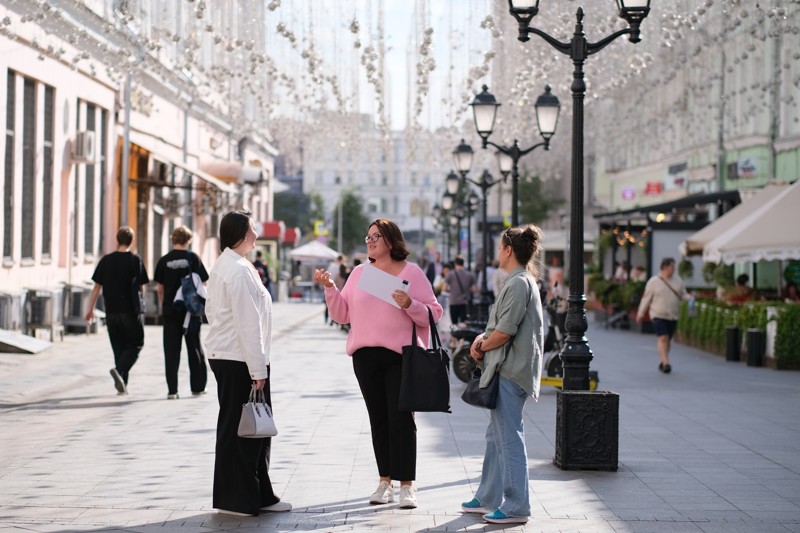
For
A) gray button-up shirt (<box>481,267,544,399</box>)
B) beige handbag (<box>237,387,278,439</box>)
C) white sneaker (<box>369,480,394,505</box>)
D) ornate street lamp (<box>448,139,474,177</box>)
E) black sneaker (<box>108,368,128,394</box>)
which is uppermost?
ornate street lamp (<box>448,139,474,177</box>)

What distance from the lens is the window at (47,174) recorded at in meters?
25.6

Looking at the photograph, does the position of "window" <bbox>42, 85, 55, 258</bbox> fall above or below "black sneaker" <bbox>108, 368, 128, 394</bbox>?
above

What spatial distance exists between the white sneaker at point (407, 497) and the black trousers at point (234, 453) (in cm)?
88

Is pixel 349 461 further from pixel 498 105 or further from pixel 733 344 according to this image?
pixel 733 344

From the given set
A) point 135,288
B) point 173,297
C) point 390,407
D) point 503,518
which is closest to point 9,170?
point 135,288

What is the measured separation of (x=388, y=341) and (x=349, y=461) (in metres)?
2.21

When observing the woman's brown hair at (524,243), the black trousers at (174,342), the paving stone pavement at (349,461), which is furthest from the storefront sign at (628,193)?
the woman's brown hair at (524,243)

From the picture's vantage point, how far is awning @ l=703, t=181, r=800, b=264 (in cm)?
2398

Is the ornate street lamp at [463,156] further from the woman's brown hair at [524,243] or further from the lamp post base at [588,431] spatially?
the woman's brown hair at [524,243]

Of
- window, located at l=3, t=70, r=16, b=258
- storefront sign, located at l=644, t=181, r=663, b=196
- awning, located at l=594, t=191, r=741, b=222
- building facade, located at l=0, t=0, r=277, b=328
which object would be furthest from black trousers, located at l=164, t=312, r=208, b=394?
storefront sign, located at l=644, t=181, r=663, b=196

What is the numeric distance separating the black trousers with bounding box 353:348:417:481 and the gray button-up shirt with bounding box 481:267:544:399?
1.96 ft

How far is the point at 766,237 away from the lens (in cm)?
2444

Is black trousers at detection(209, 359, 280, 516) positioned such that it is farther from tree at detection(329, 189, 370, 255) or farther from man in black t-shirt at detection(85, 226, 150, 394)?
tree at detection(329, 189, 370, 255)

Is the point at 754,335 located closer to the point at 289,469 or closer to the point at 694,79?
the point at 289,469
